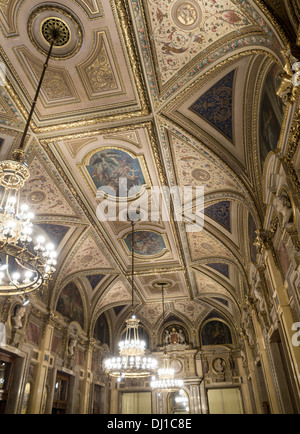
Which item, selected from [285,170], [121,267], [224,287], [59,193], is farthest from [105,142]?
[224,287]

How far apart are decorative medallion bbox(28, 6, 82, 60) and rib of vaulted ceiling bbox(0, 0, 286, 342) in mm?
24

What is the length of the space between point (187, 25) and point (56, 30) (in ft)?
7.67

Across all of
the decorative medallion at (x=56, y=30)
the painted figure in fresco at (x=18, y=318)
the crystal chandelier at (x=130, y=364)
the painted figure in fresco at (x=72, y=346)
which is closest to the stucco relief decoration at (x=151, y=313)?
the painted figure in fresco at (x=72, y=346)

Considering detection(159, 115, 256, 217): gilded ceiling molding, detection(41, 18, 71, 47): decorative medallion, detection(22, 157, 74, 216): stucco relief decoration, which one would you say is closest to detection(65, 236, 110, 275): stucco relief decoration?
detection(22, 157, 74, 216): stucco relief decoration

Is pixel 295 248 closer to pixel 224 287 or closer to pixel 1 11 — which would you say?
pixel 1 11

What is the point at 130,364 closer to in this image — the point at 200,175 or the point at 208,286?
the point at 200,175

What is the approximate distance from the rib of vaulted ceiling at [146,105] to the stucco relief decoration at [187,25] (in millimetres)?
18

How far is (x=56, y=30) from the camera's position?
5402mm

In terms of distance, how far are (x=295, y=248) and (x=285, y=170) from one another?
1.16 metres

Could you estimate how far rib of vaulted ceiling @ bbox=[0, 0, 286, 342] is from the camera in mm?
5184

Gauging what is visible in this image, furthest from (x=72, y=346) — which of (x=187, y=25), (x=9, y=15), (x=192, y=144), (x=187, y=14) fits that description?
(x=187, y=14)

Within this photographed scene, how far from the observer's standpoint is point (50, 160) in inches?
308

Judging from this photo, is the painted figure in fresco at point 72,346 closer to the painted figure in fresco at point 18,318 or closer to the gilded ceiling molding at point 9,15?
the painted figure in fresco at point 18,318

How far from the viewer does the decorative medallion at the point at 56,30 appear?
17.0ft
